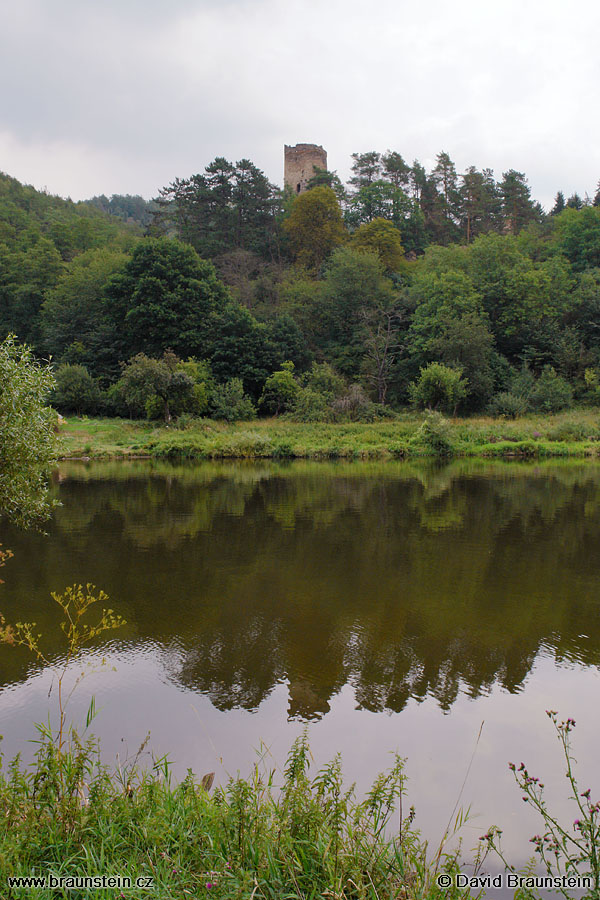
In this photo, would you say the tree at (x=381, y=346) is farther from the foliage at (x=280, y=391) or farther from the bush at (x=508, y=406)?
the bush at (x=508, y=406)

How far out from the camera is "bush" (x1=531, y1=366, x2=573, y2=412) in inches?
1607

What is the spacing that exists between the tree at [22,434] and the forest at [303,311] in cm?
2993

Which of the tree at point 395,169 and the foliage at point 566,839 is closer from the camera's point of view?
the foliage at point 566,839

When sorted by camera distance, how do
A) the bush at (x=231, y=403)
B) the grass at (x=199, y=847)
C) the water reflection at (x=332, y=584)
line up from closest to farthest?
the grass at (x=199, y=847), the water reflection at (x=332, y=584), the bush at (x=231, y=403)

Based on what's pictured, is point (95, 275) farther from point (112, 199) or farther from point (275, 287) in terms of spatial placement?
point (112, 199)

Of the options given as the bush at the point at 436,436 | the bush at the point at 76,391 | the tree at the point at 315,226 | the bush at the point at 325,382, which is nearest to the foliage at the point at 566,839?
the bush at the point at 436,436

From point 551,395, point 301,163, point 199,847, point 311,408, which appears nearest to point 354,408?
point 311,408

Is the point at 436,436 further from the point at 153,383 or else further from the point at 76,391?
the point at 76,391

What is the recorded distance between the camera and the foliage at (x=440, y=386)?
129 ft

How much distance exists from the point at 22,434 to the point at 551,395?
132 feet

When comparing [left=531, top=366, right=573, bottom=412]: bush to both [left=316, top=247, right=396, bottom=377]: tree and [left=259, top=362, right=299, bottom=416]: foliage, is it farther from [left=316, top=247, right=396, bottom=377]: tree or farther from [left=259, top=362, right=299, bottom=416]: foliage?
[left=259, top=362, right=299, bottom=416]: foliage

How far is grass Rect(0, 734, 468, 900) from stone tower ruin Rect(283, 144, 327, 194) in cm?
7532

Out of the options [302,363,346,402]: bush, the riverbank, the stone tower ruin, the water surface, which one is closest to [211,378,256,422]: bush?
the riverbank

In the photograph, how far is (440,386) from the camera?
130 feet
